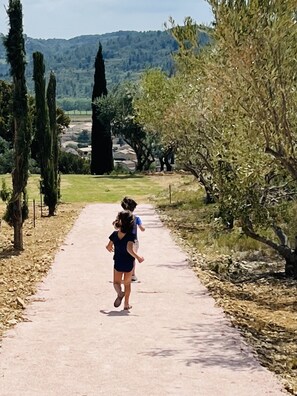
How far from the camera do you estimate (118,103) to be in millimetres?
50688

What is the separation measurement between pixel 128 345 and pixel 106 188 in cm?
3189

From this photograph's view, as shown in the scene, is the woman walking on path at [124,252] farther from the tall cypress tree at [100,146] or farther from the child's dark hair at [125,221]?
the tall cypress tree at [100,146]

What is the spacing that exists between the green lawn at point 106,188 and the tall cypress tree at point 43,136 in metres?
7.00

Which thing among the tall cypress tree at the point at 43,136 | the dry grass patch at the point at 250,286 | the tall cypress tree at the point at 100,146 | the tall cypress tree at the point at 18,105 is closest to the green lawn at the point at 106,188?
the tall cypress tree at the point at 100,146

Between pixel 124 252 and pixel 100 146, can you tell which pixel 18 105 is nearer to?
pixel 124 252

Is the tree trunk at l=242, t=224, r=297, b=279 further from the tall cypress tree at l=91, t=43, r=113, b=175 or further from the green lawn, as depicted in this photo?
the tall cypress tree at l=91, t=43, r=113, b=175

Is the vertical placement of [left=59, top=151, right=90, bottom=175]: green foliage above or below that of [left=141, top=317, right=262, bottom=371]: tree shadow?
below

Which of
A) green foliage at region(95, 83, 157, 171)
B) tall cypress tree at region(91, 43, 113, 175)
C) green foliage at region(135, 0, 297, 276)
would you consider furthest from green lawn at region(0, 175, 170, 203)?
green foliage at region(135, 0, 297, 276)

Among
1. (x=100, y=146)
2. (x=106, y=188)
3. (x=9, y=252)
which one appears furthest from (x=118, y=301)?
(x=100, y=146)

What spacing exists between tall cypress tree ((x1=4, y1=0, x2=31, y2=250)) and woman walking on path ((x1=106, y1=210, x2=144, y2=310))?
7.11 m

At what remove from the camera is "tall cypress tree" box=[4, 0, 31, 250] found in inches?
640

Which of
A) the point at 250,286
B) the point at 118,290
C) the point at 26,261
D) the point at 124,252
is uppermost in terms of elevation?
the point at 124,252

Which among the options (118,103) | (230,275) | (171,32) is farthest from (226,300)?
(118,103)

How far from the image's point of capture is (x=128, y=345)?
8.01 meters
